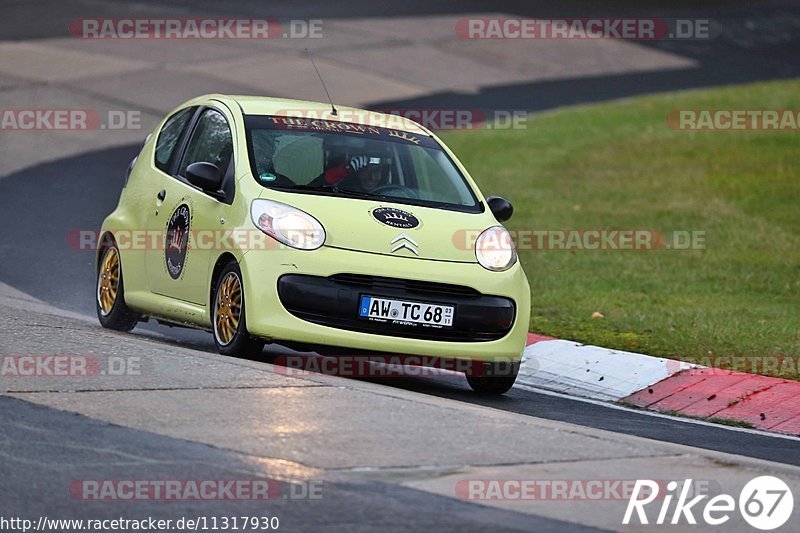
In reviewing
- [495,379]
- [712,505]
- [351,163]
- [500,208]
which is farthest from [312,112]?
[712,505]

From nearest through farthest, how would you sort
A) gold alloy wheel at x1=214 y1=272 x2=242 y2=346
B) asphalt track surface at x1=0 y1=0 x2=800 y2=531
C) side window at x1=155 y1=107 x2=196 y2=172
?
asphalt track surface at x1=0 y1=0 x2=800 y2=531, gold alloy wheel at x1=214 y1=272 x2=242 y2=346, side window at x1=155 y1=107 x2=196 y2=172

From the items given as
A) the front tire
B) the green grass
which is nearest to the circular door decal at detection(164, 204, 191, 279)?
the front tire

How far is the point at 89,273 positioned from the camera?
13.8m

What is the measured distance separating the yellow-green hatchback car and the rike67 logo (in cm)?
269

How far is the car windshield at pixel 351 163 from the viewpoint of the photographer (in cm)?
969

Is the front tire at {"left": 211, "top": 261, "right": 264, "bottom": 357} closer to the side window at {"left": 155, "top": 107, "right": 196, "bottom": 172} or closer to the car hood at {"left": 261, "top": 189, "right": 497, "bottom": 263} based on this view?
the car hood at {"left": 261, "top": 189, "right": 497, "bottom": 263}

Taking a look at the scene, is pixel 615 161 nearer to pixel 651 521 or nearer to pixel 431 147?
pixel 431 147

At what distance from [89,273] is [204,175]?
14.9 feet

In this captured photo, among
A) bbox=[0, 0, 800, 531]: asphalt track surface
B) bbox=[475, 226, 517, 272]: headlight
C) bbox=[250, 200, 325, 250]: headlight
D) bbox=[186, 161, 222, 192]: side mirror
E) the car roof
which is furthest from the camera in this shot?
the car roof

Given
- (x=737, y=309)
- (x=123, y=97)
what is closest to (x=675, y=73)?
(x=123, y=97)

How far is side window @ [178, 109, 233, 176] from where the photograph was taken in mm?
9969

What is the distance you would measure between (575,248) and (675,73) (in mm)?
13707

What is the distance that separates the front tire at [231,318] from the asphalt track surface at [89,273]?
0.79 meters

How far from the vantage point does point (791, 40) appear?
31891 millimetres
